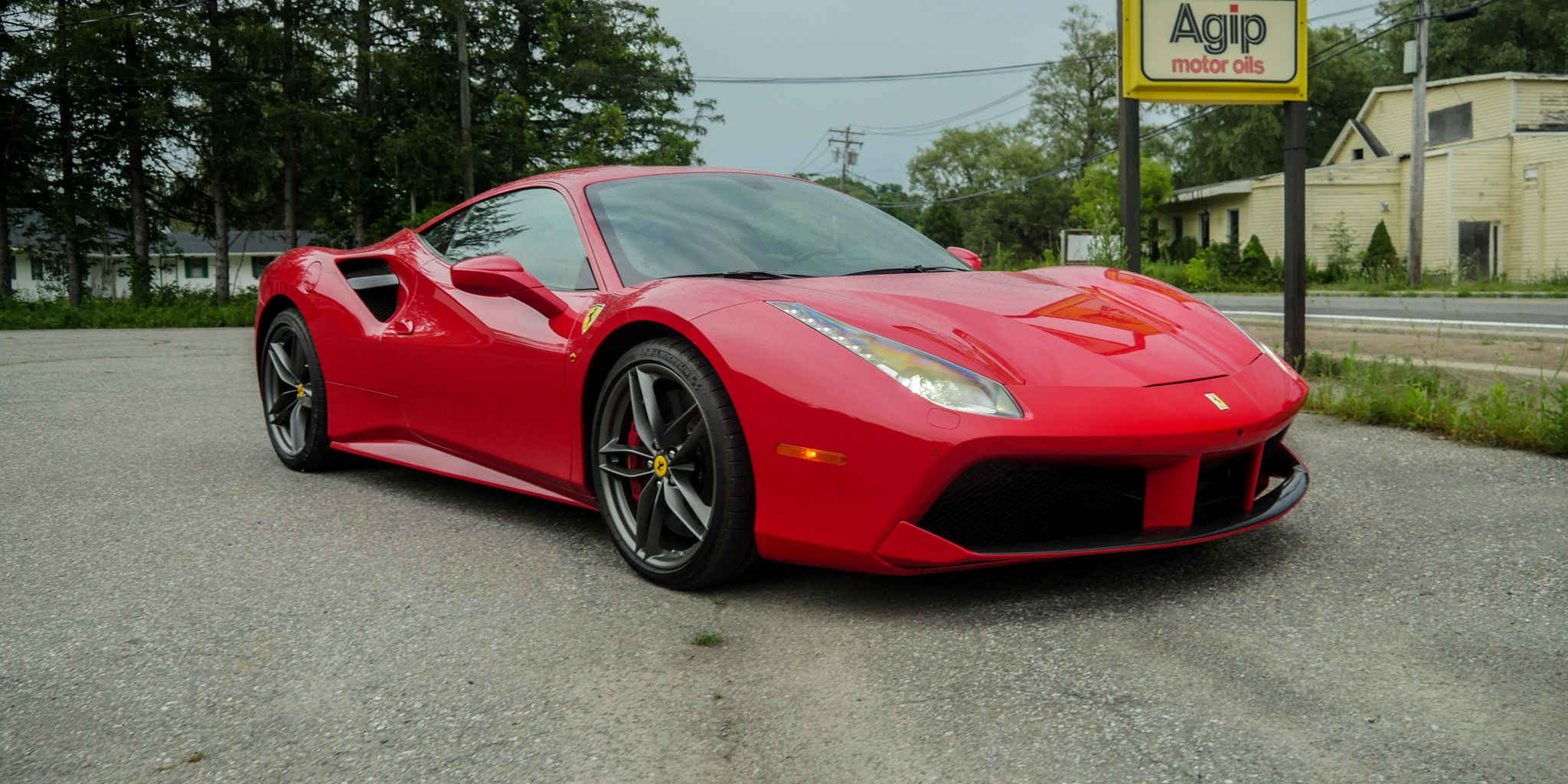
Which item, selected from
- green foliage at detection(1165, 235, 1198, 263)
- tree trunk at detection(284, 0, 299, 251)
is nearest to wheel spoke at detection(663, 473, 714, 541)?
tree trunk at detection(284, 0, 299, 251)

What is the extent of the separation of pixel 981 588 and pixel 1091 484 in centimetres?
41

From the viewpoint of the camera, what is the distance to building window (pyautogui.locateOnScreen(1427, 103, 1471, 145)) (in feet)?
103

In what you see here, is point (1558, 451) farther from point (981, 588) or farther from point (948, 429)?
point (948, 429)

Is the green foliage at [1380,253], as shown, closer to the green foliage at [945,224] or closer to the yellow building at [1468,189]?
the yellow building at [1468,189]

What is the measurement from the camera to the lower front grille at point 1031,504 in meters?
2.31

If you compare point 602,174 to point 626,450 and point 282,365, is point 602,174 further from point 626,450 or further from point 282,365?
point 282,365

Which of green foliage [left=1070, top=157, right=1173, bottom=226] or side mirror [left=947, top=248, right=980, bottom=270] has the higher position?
green foliage [left=1070, top=157, right=1173, bottom=226]

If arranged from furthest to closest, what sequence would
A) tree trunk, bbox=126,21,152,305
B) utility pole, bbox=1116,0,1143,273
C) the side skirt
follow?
tree trunk, bbox=126,21,152,305 < utility pole, bbox=1116,0,1143,273 < the side skirt

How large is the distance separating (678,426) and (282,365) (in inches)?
101

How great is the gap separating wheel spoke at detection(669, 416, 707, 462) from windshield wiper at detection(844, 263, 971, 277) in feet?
2.59

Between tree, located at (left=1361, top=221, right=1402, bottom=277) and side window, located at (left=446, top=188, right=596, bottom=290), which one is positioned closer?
side window, located at (left=446, top=188, right=596, bottom=290)

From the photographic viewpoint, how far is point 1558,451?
4.03 meters

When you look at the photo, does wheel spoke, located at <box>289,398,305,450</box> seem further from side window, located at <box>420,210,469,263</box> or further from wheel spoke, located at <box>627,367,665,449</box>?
wheel spoke, located at <box>627,367,665,449</box>

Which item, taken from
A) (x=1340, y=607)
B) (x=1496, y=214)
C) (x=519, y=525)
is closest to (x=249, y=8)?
(x=519, y=525)
